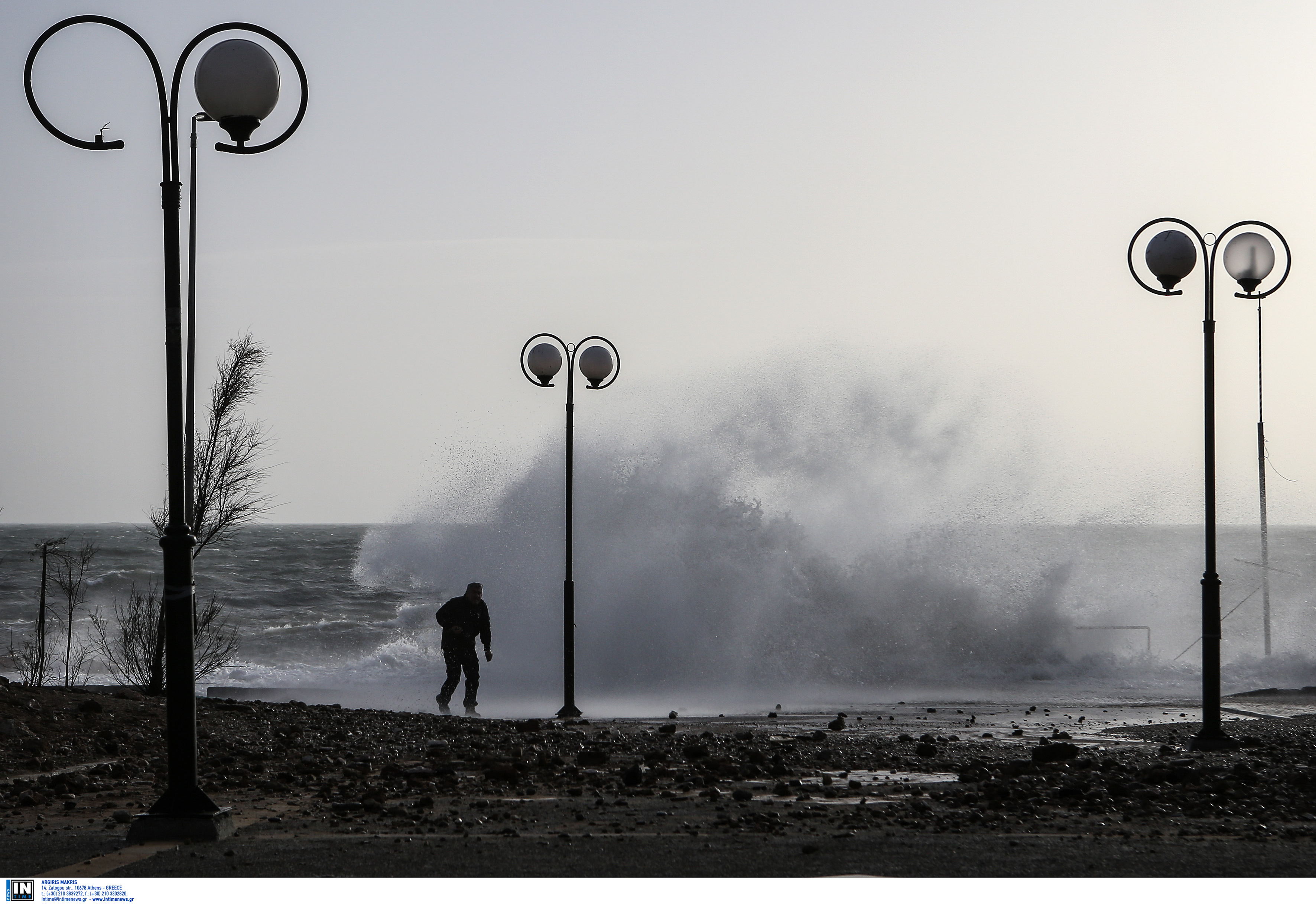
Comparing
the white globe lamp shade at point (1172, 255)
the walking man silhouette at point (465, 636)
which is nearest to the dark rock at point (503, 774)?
the walking man silhouette at point (465, 636)

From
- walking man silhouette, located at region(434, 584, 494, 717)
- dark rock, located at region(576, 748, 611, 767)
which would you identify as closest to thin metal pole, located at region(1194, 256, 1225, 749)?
dark rock, located at region(576, 748, 611, 767)

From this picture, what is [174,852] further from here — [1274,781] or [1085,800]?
[1274,781]

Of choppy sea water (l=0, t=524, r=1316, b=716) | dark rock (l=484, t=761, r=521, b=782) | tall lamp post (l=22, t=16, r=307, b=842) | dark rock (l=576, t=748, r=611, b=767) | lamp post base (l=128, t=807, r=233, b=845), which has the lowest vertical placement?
choppy sea water (l=0, t=524, r=1316, b=716)

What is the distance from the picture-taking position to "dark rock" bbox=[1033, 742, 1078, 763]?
33.8 ft

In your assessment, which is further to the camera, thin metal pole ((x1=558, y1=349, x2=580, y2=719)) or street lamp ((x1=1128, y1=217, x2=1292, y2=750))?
thin metal pole ((x1=558, y1=349, x2=580, y2=719))

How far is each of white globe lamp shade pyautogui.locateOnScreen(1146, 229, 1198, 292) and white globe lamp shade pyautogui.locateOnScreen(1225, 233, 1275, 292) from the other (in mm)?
668

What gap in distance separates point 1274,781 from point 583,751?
5124 millimetres

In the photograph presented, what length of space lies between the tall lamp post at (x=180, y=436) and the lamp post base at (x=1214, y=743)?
318 inches

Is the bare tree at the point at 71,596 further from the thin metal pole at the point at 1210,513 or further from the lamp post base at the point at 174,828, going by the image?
the thin metal pole at the point at 1210,513

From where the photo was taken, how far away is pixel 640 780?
9375 millimetres

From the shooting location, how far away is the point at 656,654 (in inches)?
949

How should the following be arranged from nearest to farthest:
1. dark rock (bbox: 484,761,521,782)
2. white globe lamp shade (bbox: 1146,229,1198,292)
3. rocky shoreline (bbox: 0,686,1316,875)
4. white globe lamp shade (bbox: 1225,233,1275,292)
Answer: rocky shoreline (bbox: 0,686,1316,875) < dark rock (bbox: 484,761,521,782) < white globe lamp shade (bbox: 1146,229,1198,292) < white globe lamp shade (bbox: 1225,233,1275,292)

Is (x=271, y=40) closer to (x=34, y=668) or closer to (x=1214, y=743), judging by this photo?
(x=1214, y=743)

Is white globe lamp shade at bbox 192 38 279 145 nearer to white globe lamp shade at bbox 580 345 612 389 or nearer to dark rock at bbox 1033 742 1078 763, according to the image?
dark rock at bbox 1033 742 1078 763
